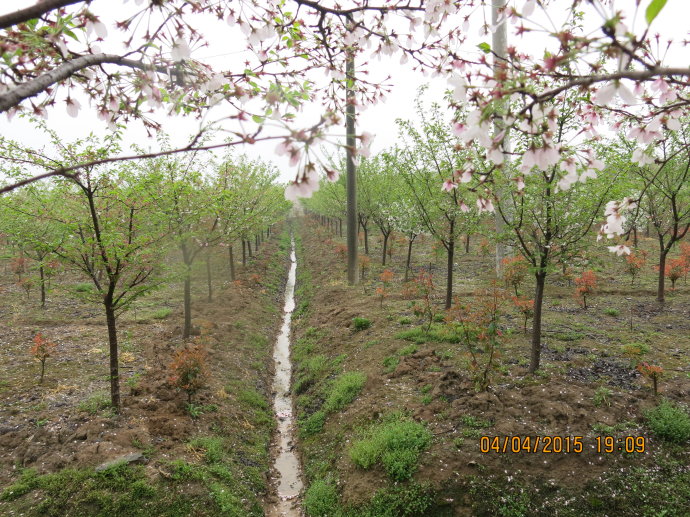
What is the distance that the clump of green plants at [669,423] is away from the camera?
4348mm

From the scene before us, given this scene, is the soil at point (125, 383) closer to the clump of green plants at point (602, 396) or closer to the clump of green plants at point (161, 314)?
the clump of green plants at point (161, 314)

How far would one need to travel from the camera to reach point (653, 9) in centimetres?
98

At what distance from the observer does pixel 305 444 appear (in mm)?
6375

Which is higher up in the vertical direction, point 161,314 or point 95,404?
point 161,314

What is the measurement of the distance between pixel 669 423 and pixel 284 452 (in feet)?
18.1

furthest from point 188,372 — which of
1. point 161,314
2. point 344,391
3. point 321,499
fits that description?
point 161,314

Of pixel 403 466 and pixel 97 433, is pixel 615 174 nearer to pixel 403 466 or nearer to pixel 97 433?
pixel 403 466

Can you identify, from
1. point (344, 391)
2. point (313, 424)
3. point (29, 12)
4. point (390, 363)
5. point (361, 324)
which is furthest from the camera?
point (361, 324)

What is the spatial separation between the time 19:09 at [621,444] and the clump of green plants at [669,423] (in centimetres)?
25

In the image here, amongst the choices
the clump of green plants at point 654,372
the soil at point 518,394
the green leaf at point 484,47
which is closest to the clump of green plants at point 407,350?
the soil at point 518,394

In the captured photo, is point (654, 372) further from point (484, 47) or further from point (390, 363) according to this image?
point (484, 47)

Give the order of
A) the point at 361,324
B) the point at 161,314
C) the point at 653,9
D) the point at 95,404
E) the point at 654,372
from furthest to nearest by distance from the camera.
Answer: the point at 161,314
the point at 361,324
the point at 95,404
the point at 654,372
the point at 653,9
